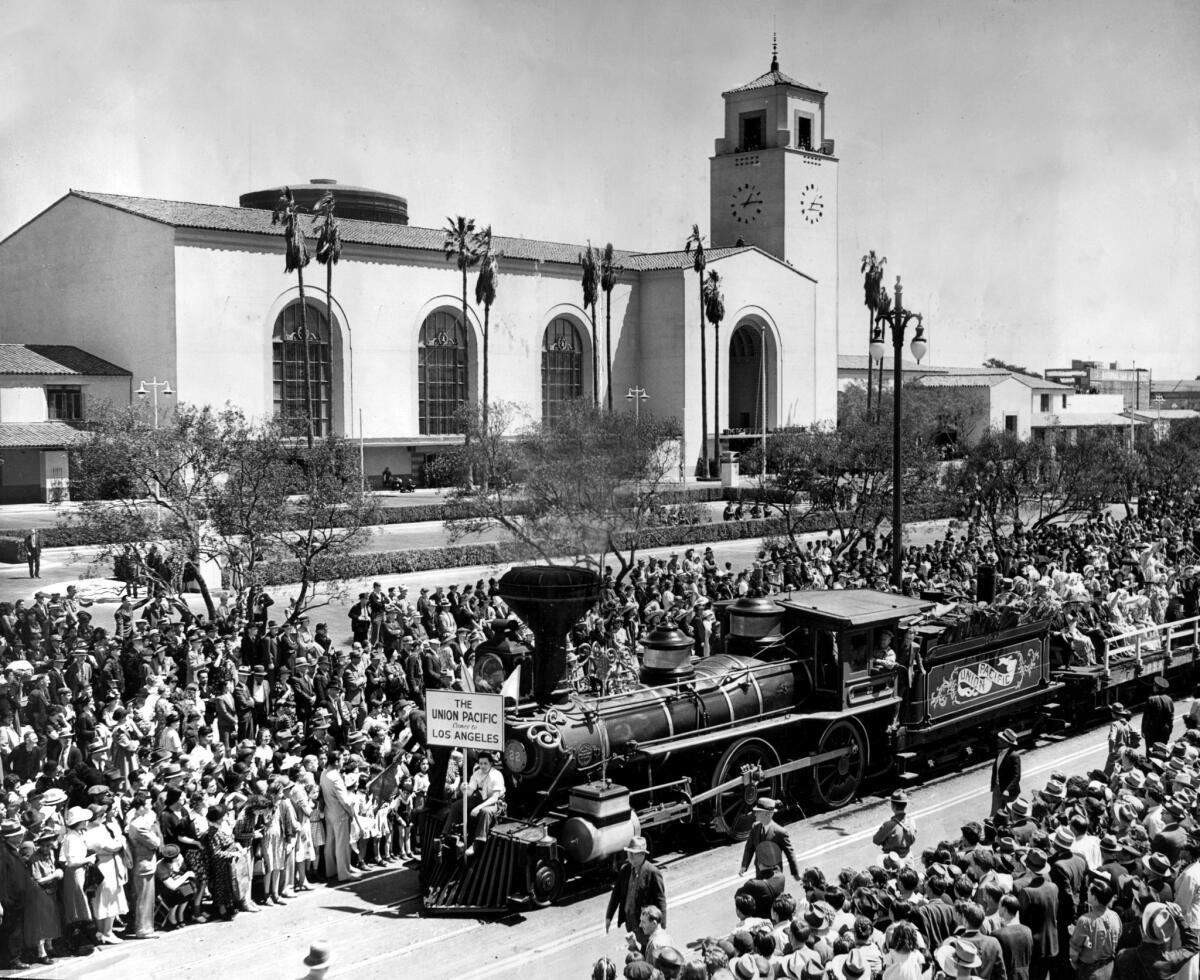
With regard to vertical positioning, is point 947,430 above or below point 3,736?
above

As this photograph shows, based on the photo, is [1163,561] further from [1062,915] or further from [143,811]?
[143,811]

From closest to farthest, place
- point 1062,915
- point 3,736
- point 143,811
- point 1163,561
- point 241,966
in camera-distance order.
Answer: point 1062,915
point 241,966
point 143,811
point 3,736
point 1163,561

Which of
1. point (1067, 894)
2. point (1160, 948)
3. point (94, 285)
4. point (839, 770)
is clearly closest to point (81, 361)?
point (94, 285)

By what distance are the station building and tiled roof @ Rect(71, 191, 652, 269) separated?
164 millimetres

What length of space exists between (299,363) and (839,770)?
4568 cm

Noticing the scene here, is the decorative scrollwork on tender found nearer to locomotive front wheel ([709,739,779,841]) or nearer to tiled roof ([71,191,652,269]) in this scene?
locomotive front wheel ([709,739,779,841])

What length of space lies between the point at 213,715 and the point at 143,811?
508cm

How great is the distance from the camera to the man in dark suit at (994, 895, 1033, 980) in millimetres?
8461

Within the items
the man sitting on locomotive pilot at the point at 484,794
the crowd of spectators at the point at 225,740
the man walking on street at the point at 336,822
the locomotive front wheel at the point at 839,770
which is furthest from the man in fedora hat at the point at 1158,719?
the man walking on street at the point at 336,822

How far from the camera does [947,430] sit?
67875mm

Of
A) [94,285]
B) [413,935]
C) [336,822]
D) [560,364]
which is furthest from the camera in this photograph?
[560,364]

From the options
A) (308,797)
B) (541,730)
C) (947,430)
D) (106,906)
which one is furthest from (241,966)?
(947,430)

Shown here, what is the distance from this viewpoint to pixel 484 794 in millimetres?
12391

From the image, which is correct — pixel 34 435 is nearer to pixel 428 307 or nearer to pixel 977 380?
pixel 428 307
